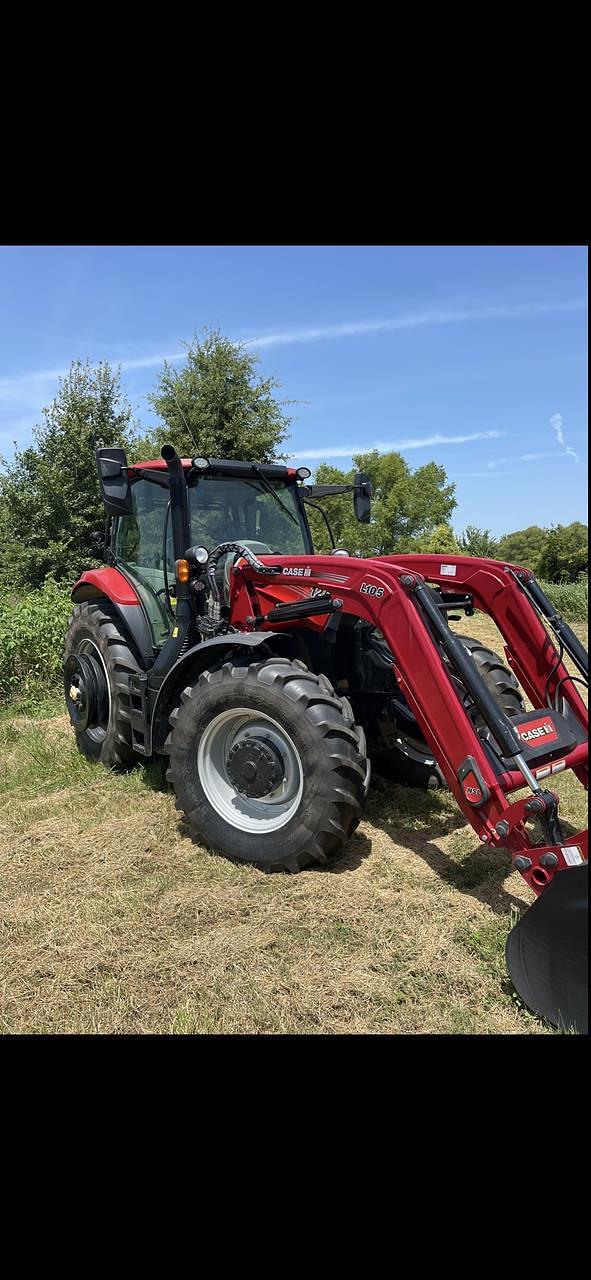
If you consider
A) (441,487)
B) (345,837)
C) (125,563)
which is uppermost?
(441,487)

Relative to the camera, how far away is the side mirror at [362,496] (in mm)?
5547

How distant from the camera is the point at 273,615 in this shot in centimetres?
434

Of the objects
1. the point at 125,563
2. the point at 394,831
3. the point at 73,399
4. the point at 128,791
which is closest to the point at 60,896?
the point at 128,791

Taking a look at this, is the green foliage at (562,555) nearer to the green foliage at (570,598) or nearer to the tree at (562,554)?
the tree at (562,554)

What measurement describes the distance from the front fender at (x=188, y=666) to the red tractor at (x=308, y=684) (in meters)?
0.01

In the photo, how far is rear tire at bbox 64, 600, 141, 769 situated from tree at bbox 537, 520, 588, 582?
51.1ft

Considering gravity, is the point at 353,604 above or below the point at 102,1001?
above

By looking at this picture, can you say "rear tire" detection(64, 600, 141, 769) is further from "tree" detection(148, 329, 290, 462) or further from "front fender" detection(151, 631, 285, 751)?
"tree" detection(148, 329, 290, 462)

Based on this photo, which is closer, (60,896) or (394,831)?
(60,896)

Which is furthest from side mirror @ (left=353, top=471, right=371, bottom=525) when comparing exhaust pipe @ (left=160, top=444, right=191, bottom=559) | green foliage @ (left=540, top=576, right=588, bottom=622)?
green foliage @ (left=540, top=576, right=588, bottom=622)

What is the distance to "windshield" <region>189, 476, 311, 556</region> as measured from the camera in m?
4.89

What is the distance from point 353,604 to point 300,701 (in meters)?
0.61
